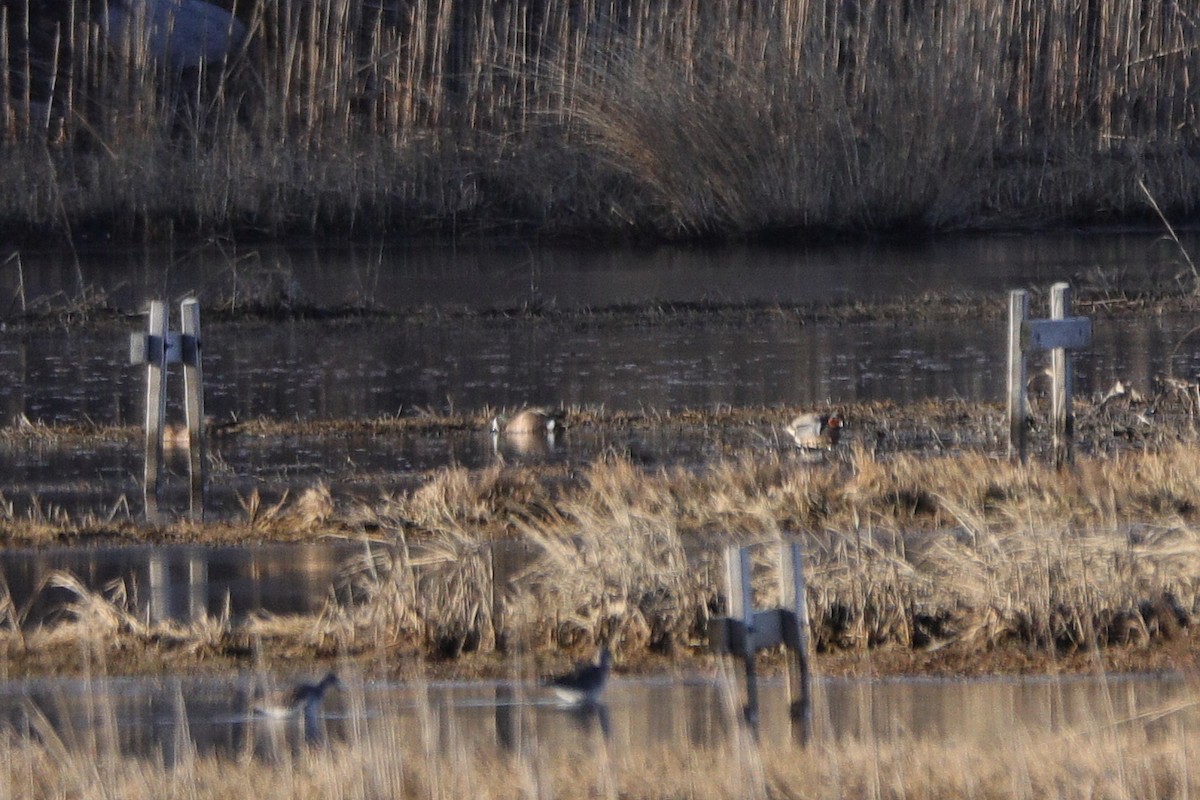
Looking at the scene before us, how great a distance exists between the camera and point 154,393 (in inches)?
385

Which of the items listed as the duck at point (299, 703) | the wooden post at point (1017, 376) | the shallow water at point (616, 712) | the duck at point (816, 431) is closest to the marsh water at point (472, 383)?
the shallow water at point (616, 712)

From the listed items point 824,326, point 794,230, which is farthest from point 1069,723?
point 794,230

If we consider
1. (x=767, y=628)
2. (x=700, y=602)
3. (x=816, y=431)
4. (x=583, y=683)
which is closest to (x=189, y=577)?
(x=700, y=602)

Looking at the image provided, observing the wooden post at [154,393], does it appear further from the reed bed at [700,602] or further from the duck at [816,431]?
the duck at [816,431]

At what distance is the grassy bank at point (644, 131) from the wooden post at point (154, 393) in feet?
53.5

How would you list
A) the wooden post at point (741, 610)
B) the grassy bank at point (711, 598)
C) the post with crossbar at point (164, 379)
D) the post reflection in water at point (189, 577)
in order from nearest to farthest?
the wooden post at point (741, 610)
the grassy bank at point (711, 598)
the post reflection in water at point (189, 577)
the post with crossbar at point (164, 379)

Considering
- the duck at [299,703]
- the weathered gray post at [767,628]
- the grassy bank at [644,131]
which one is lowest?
the duck at [299,703]

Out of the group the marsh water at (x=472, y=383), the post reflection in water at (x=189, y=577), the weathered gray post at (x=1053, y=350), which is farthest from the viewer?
the weathered gray post at (x=1053, y=350)

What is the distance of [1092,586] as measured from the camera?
677 centimetres

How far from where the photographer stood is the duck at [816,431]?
1094 cm

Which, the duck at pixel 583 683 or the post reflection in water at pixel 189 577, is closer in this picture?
the duck at pixel 583 683

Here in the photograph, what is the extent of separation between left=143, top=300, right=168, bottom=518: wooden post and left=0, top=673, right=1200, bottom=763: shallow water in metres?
3.20

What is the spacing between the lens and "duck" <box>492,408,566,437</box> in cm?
1188

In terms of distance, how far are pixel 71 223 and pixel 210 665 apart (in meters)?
20.5
